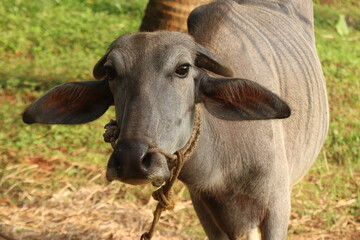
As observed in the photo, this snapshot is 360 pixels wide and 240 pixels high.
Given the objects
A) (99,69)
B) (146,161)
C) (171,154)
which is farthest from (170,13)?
(146,161)

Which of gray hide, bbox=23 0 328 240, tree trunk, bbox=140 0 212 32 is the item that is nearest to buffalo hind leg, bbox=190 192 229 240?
gray hide, bbox=23 0 328 240

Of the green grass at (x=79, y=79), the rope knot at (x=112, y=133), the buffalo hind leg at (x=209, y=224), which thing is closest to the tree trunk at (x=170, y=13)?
the green grass at (x=79, y=79)

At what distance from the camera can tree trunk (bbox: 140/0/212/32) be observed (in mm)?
6047

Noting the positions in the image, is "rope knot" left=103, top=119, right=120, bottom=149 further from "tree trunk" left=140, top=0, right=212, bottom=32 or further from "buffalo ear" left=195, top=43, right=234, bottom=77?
"tree trunk" left=140, top=0, right=212, bottom=32

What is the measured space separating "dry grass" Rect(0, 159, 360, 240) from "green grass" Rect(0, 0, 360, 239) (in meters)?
0.02

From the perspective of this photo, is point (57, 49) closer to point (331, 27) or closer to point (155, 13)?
point (155, 13)

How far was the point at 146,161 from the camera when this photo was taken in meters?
2.57

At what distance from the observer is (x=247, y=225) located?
3.62 meters

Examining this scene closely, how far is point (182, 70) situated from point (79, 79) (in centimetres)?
390

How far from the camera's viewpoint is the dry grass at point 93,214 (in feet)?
15.7

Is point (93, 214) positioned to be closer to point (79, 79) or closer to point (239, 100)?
point (79, 79)

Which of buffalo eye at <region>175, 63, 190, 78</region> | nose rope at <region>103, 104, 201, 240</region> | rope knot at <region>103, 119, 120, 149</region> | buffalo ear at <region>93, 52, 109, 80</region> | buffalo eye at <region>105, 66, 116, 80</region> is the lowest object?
nose rope at <region>103, 104, 201, 240</region>

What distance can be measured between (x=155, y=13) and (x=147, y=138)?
3.71 meters

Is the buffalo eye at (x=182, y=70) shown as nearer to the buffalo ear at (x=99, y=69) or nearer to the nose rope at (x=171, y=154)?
the nose rope at (x=171, y=154)
